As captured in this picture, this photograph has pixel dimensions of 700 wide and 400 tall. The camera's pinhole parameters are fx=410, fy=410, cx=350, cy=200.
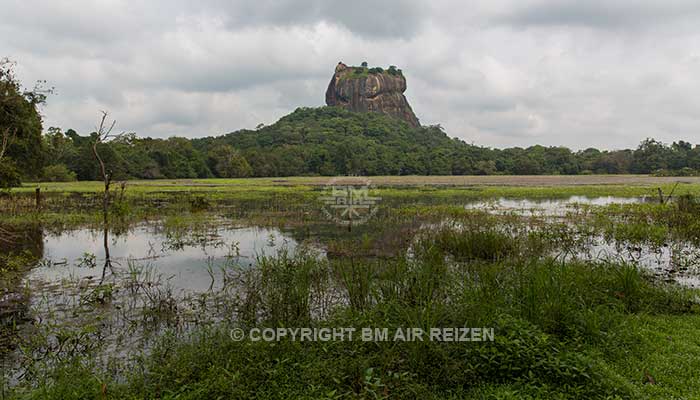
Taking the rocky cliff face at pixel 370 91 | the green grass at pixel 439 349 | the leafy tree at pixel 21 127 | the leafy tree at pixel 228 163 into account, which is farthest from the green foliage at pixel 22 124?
the rocky cliff face at pixel 370 91

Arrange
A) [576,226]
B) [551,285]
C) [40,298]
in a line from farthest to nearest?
[576,226] → [40,298] → [551,285]

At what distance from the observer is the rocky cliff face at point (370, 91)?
154125 millimetres

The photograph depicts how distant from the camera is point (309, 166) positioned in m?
89.2

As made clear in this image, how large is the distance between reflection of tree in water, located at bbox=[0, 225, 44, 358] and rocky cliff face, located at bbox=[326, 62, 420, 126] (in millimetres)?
143725

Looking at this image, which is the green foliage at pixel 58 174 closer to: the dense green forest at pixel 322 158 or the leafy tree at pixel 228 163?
the dense green forest at pixel 322 158

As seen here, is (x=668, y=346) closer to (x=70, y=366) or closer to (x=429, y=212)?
(x=70, y=366)

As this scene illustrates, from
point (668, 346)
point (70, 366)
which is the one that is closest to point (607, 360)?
point (668, 346)

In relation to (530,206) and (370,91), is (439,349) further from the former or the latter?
(370,91)

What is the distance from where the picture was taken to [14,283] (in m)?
8.95

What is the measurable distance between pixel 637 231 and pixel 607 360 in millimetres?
11225

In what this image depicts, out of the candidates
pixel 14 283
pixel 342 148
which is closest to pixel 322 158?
pixel 342 148

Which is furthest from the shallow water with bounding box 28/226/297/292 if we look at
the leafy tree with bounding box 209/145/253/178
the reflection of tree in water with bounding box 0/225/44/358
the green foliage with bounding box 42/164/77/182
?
the leafy tree with bounding box 209/145/253/178

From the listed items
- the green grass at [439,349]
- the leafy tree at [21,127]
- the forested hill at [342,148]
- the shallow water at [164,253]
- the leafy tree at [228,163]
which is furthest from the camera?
the forested hill at [342,148]

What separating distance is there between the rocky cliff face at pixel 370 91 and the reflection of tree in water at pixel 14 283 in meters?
144
